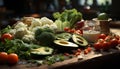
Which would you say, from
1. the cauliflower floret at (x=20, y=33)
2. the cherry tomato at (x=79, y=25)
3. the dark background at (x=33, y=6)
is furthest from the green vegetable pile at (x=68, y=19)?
the dark background at (x=33, y=6)

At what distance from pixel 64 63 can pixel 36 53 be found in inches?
10.9

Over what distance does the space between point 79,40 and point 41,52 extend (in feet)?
Answer: 1.79

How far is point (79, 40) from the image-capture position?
2.63 meters

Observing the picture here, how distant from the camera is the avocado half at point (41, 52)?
2201 millimetres

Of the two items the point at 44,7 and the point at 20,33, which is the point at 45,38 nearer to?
the point at 20,33

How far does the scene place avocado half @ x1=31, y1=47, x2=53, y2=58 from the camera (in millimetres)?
2201

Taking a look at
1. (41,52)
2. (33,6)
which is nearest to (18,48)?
(41,52)

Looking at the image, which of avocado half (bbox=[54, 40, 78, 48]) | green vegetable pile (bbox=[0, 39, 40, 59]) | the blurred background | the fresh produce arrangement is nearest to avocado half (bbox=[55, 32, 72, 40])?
the fresh produce arrangement

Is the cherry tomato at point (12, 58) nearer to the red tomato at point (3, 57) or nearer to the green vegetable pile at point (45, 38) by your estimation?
the red tomato at point (3, 57)

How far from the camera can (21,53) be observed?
226 centimetres

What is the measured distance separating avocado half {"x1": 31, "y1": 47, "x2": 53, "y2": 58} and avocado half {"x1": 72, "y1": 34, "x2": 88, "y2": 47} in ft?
1.13

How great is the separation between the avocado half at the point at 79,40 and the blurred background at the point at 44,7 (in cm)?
364

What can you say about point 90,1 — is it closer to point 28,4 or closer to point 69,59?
point 28,4

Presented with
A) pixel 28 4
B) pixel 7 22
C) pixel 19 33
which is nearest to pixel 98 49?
pixel 19 33
